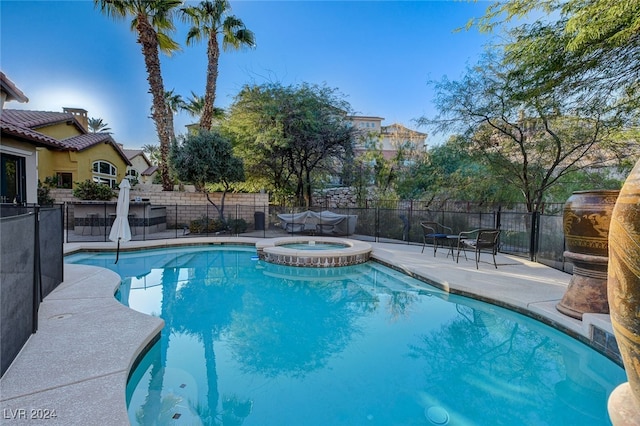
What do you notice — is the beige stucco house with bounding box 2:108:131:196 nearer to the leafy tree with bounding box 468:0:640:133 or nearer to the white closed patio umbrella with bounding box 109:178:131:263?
the white closed patio umbrella with bounding box 109:178:131:263

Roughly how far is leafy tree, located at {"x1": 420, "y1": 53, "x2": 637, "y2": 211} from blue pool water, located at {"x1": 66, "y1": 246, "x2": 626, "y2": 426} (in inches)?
224

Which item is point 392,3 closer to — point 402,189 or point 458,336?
point 402,189

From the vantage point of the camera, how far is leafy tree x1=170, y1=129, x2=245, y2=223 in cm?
1118

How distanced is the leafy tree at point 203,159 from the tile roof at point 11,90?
13.7ft

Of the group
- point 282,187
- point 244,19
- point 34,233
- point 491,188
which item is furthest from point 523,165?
point 244,19

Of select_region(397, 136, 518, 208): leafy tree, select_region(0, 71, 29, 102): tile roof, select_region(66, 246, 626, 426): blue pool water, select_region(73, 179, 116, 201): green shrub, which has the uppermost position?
select_region(0, 71, 29, 102): tile roof

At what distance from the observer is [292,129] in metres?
12.5

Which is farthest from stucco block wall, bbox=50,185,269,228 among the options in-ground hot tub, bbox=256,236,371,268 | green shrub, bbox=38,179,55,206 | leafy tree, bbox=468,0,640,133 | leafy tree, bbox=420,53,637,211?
leafy tree, bbox=468,0,640,133

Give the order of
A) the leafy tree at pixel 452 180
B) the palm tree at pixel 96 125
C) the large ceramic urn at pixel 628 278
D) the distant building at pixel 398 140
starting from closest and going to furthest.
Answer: the large ceramic urn at pixel 628 278, the leafy tree at pixel 452 180, the distant building at pixel 398 140, the palm tree at pixel 96 125

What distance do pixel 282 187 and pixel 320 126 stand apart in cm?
363

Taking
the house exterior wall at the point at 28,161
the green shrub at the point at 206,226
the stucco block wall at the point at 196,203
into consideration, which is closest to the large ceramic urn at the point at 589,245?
the green shrub at the point at 206,226

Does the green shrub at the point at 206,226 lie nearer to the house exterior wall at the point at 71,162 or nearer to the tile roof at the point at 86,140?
the tile roof at the point at 86,140

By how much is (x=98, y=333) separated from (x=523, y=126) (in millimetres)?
11055

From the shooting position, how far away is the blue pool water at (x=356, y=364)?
2.63m
